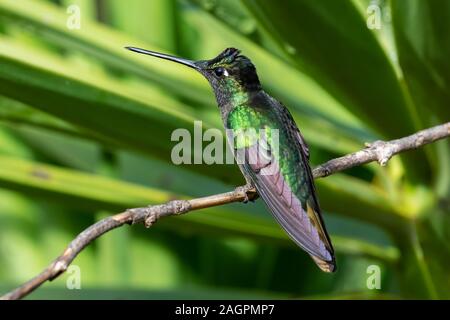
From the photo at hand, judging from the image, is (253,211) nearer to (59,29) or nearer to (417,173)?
(417,173)

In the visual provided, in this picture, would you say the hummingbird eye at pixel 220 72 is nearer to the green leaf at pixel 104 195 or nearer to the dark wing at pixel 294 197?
the dark wing at pixel 294 197

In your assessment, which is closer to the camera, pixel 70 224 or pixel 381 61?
pixel 381 61

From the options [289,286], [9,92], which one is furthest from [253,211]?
[9,92]

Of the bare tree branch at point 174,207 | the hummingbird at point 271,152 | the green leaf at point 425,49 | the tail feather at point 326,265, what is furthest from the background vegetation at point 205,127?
the tail feather at point 326,265

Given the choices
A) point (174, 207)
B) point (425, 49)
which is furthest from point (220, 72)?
point (174, 207)

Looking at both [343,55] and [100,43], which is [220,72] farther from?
[100,43]
